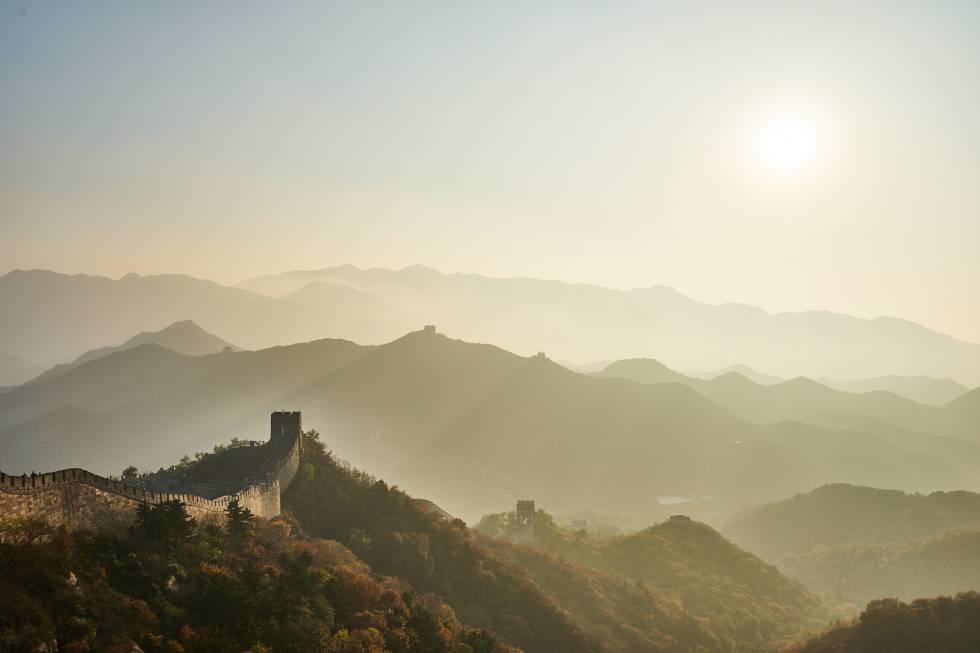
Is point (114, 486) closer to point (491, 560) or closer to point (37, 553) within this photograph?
point (37, 553)

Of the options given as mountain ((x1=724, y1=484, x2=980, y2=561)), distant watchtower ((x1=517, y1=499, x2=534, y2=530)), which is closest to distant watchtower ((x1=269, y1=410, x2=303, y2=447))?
distant watchtower ((x1=517, y1=499, x2=534, y2=530))

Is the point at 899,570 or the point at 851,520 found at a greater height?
the point at 851,520

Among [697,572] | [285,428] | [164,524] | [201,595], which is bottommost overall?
[697,572]

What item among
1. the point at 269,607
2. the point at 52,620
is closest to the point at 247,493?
the point at 269,607

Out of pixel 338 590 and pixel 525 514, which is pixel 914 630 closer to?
pixel 525 514

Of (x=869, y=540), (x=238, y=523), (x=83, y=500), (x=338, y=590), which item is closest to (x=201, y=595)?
(x=83, y=500)

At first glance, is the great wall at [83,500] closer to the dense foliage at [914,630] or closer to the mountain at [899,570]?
the dense foliage at [914,630]

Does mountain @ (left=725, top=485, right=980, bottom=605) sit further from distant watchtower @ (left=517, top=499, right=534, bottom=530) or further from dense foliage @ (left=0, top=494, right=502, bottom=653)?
dense foliage @ (left=0, top=494, right=502, bottom=653)
